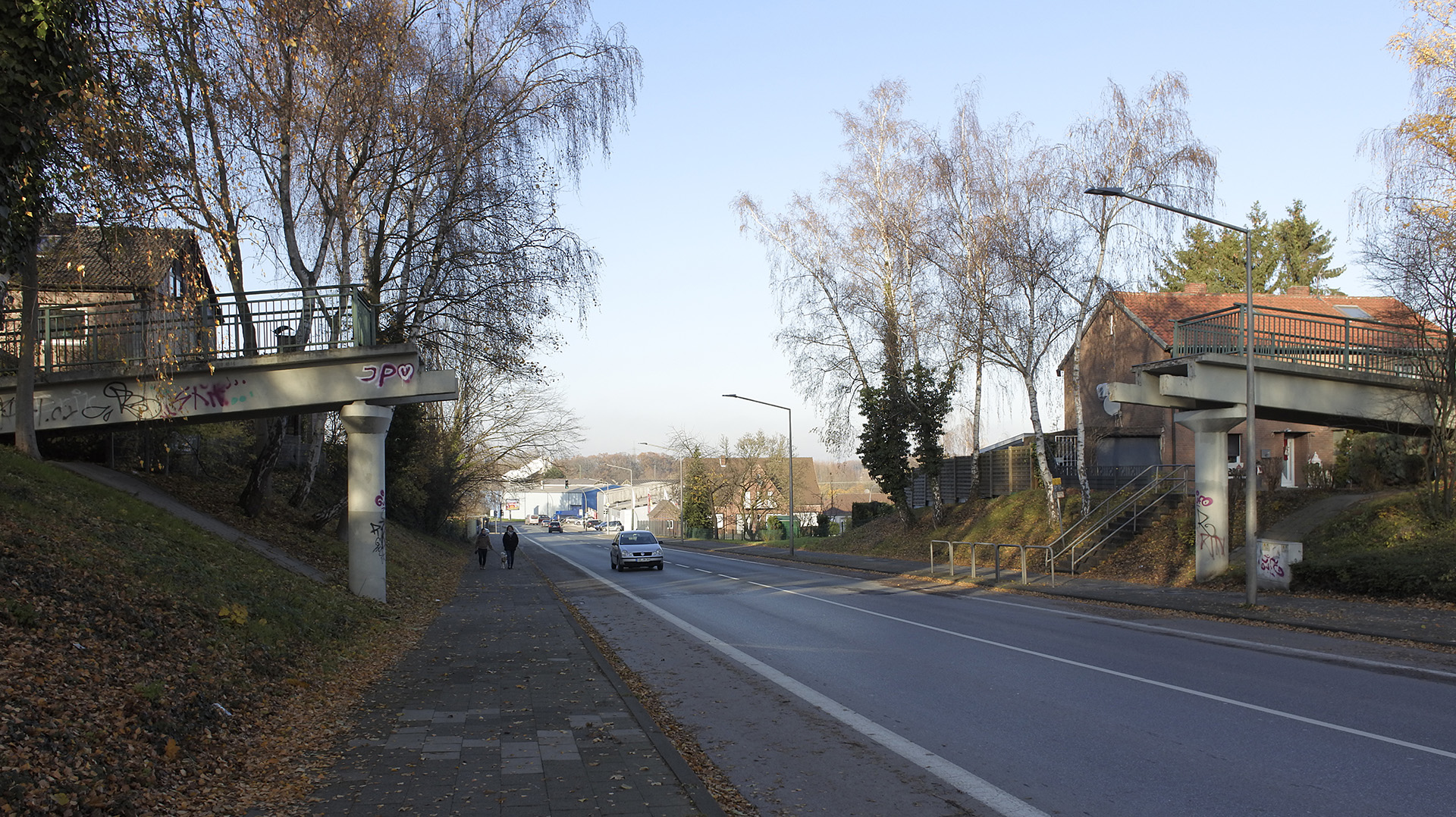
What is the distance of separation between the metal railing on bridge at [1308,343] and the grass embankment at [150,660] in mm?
17460

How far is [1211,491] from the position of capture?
69.6 ft

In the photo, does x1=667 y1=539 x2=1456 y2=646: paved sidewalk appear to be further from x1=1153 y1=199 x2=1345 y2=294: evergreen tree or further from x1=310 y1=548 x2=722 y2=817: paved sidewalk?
x1=1153 y1=199 x2=1345 y2=294: evergreen tree

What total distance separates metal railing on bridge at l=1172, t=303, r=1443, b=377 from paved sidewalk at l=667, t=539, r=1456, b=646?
17.5 ft

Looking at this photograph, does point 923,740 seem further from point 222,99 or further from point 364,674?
point 222,99

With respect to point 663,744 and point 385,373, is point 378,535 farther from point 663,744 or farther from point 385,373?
point 663,744

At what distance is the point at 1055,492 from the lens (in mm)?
30469

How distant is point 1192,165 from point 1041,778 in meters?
23.2

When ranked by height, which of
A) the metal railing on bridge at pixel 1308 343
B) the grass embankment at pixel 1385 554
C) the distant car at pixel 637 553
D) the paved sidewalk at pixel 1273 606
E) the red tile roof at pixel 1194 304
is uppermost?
the red tile roof at pixel 1194 304

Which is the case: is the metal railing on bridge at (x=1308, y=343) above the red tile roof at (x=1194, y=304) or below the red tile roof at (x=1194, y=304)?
below

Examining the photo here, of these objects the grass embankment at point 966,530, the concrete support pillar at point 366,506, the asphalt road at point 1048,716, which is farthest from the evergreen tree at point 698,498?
the asphalt road at point 1048,716

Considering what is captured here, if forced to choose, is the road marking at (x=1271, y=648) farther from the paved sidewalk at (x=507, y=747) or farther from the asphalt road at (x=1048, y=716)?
the paved sidewalk at (x=507, y=747)

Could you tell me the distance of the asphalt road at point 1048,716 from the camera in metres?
6.27

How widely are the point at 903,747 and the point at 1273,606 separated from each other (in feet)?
41.6

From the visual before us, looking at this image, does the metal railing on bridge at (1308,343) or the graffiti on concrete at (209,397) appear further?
the metal railing on bridge at (1308,343)
